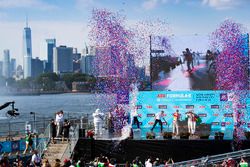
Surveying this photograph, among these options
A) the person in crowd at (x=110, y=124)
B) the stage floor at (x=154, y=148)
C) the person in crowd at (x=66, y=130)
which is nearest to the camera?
the stage floor at (x=154, y=148)

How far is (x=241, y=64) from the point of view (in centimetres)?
2841

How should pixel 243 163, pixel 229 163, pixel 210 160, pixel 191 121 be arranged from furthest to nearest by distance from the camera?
pixel 191 121 → pixel 229 163 → pixel 243 163 → pixel 210 160

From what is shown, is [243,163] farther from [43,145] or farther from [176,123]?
[176,123]

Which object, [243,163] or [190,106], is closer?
[243,163]

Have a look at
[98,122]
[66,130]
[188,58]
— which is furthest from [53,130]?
[188,58]

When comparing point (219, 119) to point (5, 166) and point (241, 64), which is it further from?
point (5, 166)

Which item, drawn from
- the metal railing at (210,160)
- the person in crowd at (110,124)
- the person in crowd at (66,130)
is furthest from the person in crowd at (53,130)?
the metal railing at (210,160)

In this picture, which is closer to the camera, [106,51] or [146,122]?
[146,122]

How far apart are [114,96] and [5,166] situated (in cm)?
1752

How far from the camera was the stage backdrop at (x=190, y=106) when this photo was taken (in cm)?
2745

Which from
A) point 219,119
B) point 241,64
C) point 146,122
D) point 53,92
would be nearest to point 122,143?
point 146,122

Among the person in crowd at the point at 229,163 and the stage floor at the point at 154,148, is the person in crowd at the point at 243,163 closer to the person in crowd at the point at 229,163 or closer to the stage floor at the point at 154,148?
the person in crowd at the point at 229,163

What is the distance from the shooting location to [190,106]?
92.0 ft

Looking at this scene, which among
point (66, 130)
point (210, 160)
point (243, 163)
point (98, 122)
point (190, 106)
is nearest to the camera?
point (210, 160)
